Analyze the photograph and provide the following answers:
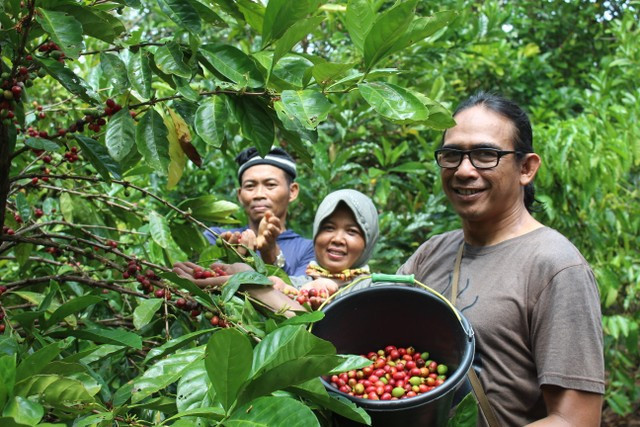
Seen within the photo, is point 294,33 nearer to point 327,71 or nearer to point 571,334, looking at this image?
point 327,71

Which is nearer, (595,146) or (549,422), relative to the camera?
(549,422)

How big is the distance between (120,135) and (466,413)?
99 cm

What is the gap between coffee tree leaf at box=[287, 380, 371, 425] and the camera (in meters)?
1.32

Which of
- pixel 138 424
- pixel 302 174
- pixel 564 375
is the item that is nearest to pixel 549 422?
pixel 564 375

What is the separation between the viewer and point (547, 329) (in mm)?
1738

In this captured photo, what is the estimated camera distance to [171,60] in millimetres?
1500

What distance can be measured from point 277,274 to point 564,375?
2.81ft

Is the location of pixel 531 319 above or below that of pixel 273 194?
below

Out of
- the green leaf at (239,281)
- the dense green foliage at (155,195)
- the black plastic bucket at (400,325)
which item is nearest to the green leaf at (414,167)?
the dense green foliage at (155,195)

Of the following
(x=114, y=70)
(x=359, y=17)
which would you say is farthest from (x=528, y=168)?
(x=114, y=70)

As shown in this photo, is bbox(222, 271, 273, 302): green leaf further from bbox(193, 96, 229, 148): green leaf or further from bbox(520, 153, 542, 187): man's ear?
bbox(520, 153, 542, 187): man's ear

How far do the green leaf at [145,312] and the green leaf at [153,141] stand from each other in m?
0.32

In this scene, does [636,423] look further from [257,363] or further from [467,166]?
[257,363]

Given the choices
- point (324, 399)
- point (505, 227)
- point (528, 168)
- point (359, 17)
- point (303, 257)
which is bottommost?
point (303, 257)
